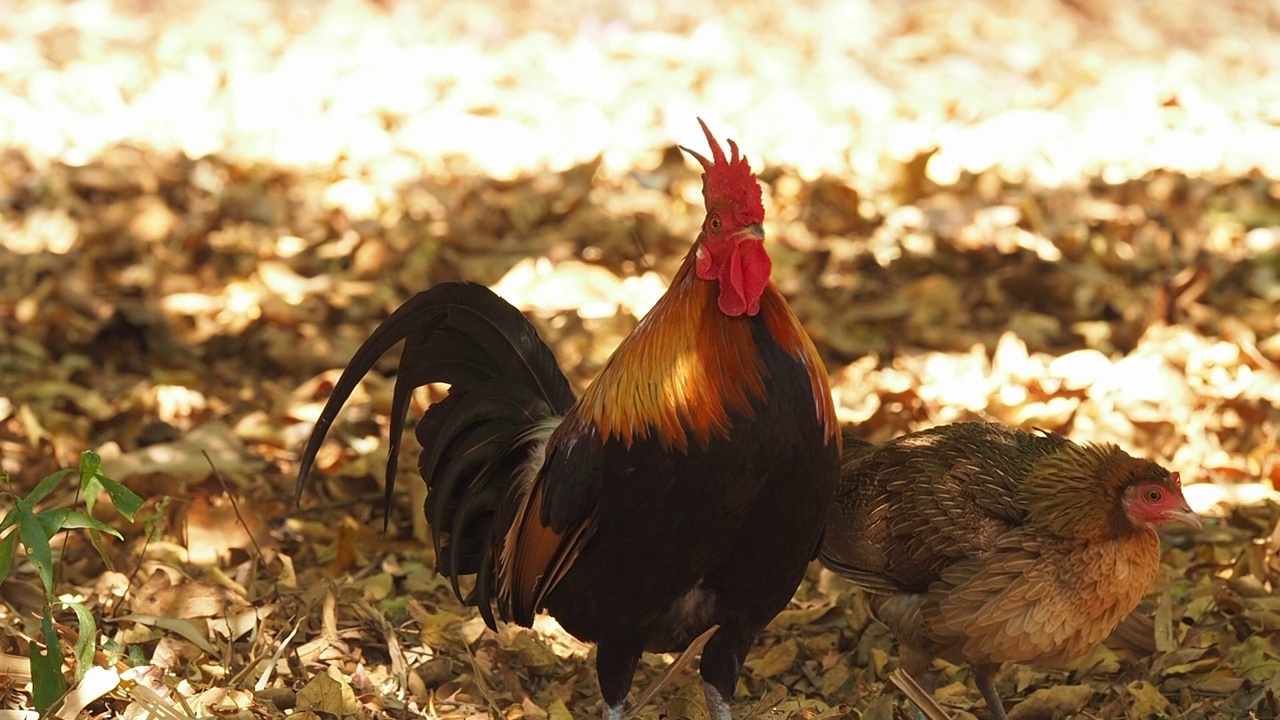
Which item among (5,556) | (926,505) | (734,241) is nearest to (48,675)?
(5,556)

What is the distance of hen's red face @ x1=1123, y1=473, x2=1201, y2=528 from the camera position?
3.98 meters

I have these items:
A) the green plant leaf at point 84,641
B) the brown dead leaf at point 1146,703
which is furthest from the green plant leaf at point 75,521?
the brown dead leaf at point 1146,703

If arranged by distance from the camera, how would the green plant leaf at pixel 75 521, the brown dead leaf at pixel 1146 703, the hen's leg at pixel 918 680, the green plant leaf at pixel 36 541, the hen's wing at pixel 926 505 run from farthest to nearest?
1. the brown dead leaf at pixel 1146 703
2. the hen's wing at pixel 926 505
3. the hen's leg at pixel 918 680
4. the green plant leaf at pixel 75 521
5. the green plant leaf at pixel 36 541

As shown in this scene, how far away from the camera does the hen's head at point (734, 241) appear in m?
3.58

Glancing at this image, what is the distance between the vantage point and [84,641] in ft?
12.1

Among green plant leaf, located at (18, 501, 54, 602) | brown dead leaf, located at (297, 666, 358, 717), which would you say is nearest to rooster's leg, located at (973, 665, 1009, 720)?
brown dead leaf, located at (297, 666, 358, 717)

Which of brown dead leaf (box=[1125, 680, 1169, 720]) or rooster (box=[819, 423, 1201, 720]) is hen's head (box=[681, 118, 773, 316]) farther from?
brown dead leaf (box=[1125, 680, 1169, 720])

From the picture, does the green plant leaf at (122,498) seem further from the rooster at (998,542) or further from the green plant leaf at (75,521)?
the rooster at (998,542)

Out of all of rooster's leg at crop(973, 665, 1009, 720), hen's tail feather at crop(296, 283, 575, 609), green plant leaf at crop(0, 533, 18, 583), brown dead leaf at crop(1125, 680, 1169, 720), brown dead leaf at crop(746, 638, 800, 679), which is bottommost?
brown dead leaf at crop(1125, 680, 1169, 720)

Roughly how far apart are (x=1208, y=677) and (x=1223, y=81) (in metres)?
6.69

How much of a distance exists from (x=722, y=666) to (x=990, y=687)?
0.79 metres

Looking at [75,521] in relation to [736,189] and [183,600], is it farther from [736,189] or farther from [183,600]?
[736,189]

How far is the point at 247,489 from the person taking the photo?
561 cm

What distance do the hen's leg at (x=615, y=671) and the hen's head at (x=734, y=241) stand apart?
3.19ft
